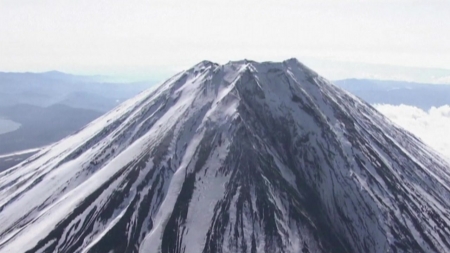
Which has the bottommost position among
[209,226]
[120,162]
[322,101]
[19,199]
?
[19,199]

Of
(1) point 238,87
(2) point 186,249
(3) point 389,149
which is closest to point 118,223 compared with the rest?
(2) point 186,249

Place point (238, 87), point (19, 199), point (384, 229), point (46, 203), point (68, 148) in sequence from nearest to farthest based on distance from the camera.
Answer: point (384, 229) < point (46, 203) < point (19, 199) < point (238, 87) < point (68, 148)

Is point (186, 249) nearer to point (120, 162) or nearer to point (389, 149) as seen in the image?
point (120, 162)

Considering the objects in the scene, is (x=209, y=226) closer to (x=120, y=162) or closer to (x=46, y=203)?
(x=120, y=162)

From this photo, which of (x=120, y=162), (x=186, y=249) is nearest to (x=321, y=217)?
(x=186, y=249)

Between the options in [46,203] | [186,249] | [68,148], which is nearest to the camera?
[186,249]

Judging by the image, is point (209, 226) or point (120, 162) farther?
point (120, 162)

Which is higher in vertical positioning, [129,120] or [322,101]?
[322,101]
